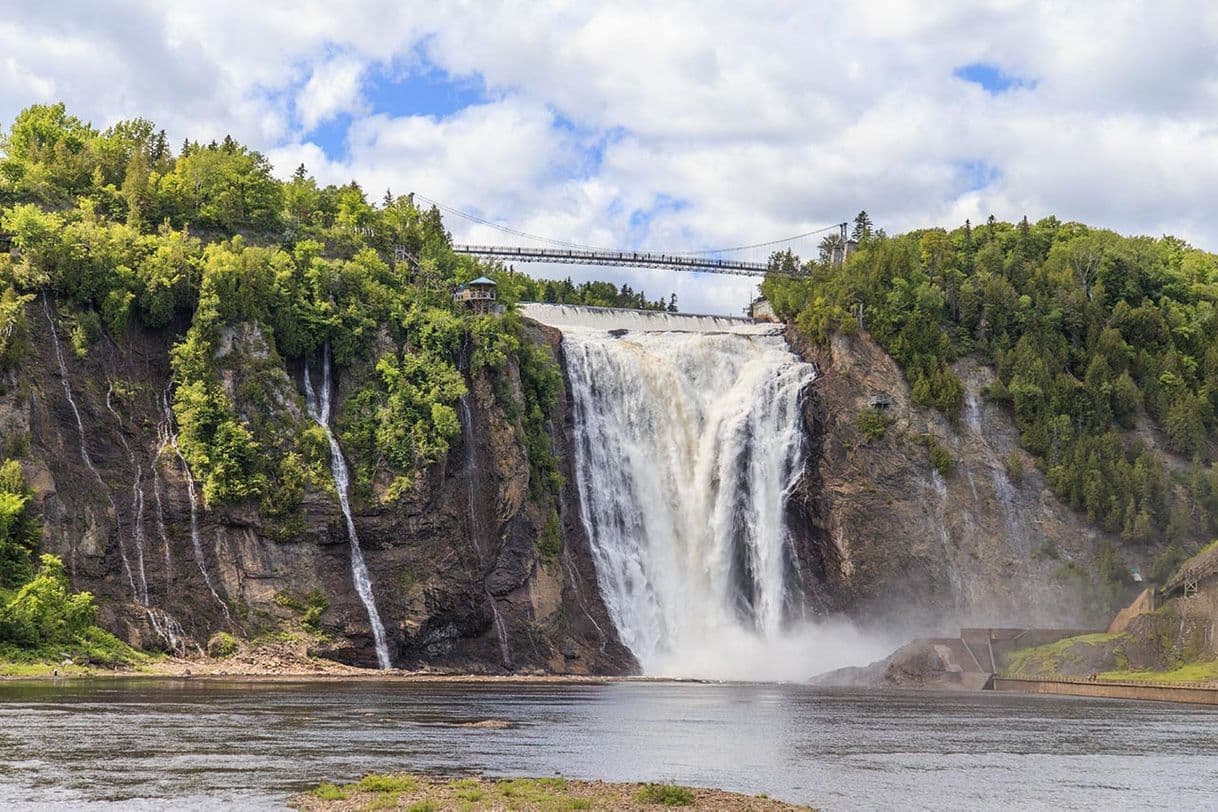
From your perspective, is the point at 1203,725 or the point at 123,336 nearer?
the point at 1203,725

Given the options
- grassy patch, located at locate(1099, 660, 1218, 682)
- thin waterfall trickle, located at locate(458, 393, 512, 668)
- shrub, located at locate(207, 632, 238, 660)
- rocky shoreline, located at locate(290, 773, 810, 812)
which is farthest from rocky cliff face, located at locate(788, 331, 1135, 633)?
rocky shoreline, located at locate(290, 773, 810, 812)

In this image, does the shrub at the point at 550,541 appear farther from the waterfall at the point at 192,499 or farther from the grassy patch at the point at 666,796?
the grassy patch at the point at 666,796

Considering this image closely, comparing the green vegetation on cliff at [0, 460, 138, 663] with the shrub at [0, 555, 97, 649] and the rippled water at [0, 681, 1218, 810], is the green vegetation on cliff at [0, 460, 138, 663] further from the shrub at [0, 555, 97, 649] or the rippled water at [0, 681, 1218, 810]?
the rippled water at [0, 681, 1218, 810]

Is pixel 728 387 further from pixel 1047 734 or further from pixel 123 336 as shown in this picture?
pixel 1047 734

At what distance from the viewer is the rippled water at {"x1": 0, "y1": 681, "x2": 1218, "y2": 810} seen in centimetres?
4928

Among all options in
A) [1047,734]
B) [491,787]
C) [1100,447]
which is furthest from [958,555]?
[491,787]

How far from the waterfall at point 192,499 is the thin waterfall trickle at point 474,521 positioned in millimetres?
20599

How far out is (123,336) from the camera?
109 m

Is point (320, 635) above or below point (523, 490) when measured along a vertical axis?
below

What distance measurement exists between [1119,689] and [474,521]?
1883 inches

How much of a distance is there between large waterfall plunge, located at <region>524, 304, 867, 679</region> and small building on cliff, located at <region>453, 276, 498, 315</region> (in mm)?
10413

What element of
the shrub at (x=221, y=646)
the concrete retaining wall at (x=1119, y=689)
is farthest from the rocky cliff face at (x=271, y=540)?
the concrete retaining wall at (x=1119, y=689)

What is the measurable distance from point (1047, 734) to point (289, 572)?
52.8m

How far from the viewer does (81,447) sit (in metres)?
102
